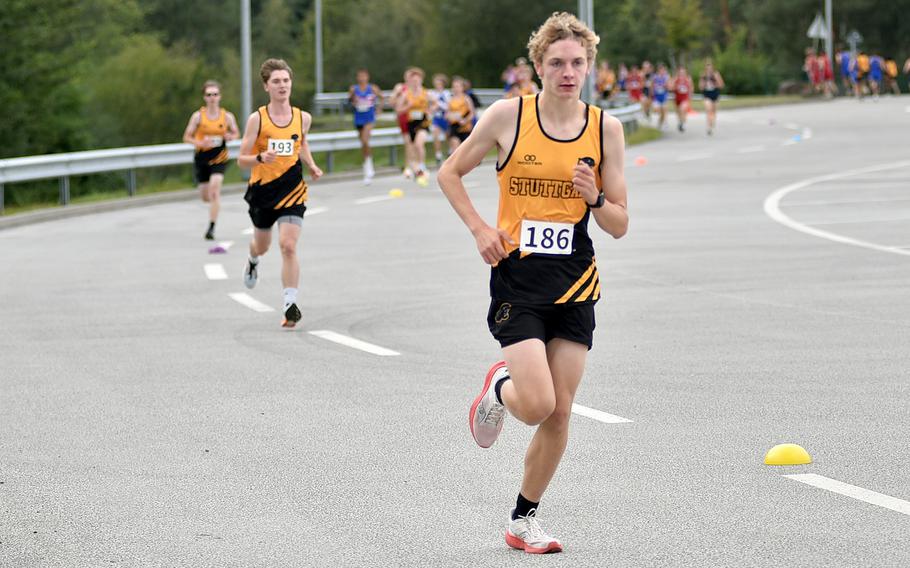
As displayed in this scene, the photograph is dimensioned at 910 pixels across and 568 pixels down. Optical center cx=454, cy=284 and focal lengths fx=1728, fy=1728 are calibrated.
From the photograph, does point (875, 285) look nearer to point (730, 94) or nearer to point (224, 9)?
point (730, 94)

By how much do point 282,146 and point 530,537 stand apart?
7.66 metres

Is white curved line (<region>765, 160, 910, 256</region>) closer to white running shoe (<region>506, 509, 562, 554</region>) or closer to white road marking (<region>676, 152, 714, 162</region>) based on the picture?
white road marking (<region>676, 152, 714, 162</region>)

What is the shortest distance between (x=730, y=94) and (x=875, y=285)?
71914mm

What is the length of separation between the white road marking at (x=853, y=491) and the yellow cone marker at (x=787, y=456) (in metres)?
0.21

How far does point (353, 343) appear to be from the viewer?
11531 mm

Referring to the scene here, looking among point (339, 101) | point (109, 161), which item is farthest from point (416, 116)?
point (339, 101)

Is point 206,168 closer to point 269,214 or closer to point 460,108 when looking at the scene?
point 269,214

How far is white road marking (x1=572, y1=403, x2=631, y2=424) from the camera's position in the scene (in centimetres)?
859

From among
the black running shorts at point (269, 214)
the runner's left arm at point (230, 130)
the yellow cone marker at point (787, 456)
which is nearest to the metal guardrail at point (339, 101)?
the runner's left arm at point (230, 130)

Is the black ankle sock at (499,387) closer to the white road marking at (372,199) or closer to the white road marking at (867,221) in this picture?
the white road marking at (867,221)

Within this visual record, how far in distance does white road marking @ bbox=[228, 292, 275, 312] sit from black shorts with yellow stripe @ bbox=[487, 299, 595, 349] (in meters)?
7.52

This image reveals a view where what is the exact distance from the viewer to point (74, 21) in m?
58.7

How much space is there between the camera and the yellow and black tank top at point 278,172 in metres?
13.1

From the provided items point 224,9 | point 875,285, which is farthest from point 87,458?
point 224,9
